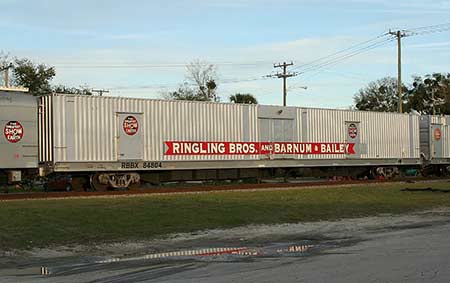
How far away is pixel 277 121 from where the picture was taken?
93.5ft

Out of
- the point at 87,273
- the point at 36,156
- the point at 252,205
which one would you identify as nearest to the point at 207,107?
the point at 36,156

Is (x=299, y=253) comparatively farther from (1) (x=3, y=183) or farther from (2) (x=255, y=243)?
(1) (x=3, y=183)

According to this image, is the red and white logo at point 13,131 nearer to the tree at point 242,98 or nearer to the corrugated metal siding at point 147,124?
the corrugated metal siding at point 147,124

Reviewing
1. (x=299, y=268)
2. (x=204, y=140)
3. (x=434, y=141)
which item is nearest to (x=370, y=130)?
(x=434, y=141)

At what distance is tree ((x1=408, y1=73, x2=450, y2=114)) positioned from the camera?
81.0 metres

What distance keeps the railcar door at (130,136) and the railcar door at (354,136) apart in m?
11.7

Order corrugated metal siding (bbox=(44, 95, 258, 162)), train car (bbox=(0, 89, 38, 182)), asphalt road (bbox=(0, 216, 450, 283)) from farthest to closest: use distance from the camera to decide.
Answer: corrugated metal siding (bbox=(44, 95, 258, 162)), train car (bbox=(0, 89, 38, 182)), asphalt road (bbox=(0, 216, 450, 283))

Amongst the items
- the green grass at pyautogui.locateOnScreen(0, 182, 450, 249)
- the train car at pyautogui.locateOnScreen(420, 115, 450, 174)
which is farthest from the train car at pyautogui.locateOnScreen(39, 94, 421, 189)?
the green grass at pyautogui.locateOnScreen(0, 182, 450, 249)

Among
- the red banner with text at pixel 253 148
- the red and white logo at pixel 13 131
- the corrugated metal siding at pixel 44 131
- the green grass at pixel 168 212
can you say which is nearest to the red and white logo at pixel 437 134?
the red banner with text at pixel 253 148

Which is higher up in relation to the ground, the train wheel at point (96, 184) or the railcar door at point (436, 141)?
the railcar door at point (436, 141)

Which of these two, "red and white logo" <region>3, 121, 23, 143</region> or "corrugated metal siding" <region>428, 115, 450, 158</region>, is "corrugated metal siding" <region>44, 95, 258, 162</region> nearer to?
"red and white logo" <region>3, 121, 23, 143</region>

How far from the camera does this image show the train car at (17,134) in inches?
827

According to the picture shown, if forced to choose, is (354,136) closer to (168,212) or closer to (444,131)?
(444,131)

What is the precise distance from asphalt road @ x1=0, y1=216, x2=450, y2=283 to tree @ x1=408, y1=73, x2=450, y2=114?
242 feet
